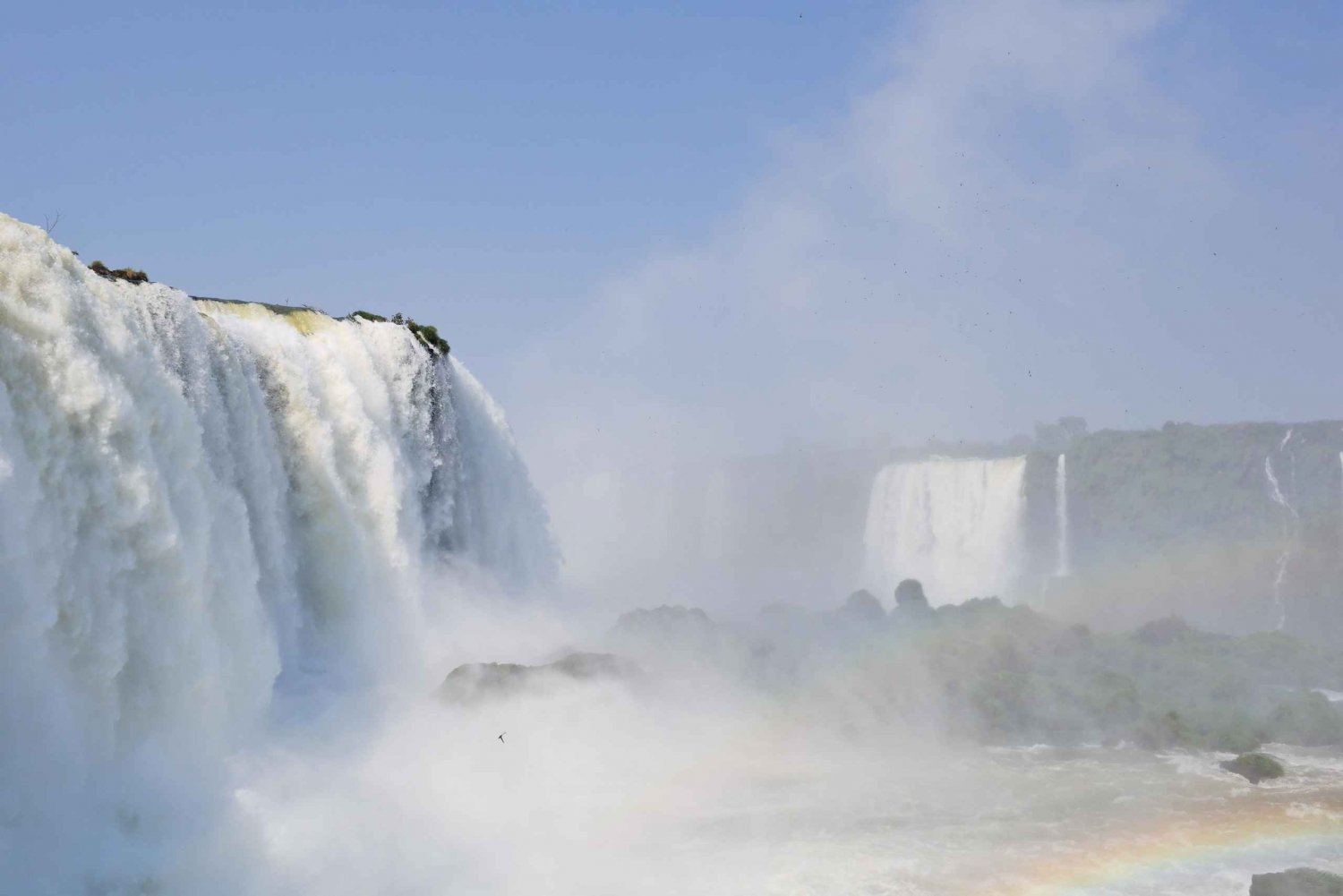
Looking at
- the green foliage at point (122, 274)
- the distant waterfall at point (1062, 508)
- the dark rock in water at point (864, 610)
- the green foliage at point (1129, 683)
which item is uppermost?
the green foliage at point (122, 274)

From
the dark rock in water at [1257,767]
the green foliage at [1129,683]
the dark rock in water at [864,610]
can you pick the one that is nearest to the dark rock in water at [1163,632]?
the green foliage at [1129,683]

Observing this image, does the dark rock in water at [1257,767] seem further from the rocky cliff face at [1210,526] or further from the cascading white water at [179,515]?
the rocky cliff face at [1210,526]

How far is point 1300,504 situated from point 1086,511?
6.09 m

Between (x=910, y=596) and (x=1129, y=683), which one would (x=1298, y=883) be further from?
(x=910, y=596)

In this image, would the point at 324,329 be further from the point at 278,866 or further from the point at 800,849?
the point at 800,849

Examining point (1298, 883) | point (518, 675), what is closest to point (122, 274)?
point (518, 675)

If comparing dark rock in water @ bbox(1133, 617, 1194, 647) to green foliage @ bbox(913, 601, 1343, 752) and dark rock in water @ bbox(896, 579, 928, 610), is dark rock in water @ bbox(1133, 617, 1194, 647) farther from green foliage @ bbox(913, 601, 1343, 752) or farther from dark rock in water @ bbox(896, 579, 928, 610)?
dark rock in water @ bbox(896, 579, 928, 610)

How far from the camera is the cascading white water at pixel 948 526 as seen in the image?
3447cm

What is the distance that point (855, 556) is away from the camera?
41.8 meters

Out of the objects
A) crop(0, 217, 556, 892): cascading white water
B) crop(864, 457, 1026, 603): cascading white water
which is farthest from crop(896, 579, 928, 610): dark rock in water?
crop(0, 217, 556, 892): cascading white water

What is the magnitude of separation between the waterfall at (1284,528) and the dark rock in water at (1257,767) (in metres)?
16.0

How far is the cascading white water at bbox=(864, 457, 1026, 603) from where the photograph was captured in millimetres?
34469

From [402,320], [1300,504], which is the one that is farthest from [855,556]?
[402,320]

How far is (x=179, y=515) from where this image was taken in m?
10.3
